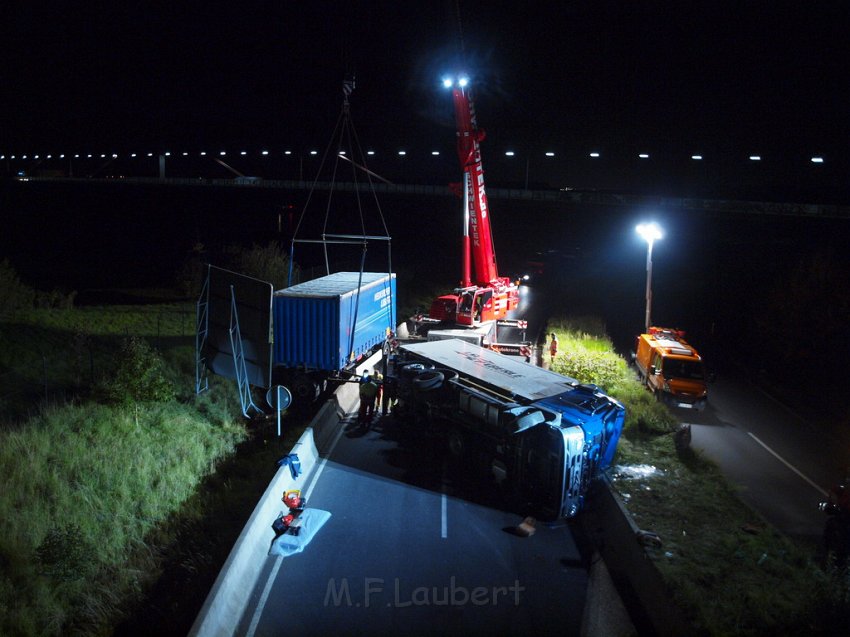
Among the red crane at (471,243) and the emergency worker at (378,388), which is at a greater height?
the red crane at (471,243)

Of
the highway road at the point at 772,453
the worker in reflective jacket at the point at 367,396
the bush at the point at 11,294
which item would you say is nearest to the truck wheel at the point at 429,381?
the worker in reflective jacket at the point at 367,396

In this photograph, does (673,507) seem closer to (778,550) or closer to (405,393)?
(778,550)

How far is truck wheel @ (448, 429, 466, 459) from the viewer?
484 inches

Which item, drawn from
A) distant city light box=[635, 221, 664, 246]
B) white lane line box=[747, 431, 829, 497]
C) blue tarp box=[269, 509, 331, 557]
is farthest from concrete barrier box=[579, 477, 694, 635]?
distant city light box=[635, 221, 664, 246]

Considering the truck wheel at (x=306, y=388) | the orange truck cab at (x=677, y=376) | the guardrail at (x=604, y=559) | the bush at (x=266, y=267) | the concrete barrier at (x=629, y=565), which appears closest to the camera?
the guardrail at (x=604, y=559)

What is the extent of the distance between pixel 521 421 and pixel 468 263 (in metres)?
14.3

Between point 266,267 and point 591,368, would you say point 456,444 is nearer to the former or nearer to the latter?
point 591,368

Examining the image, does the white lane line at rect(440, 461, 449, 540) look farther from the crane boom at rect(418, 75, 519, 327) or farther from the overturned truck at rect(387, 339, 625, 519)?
the crane boom at rect(418, 75, 519, 327)

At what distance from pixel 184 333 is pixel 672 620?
75.1ft

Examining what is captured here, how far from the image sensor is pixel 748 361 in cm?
2691

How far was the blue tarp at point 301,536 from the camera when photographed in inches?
358

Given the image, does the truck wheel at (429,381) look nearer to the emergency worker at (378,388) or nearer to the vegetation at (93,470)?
the emergency worker at (378,388)

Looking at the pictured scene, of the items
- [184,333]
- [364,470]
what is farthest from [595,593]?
[184,333]

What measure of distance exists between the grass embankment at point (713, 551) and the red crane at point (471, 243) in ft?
28.7
